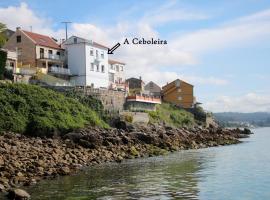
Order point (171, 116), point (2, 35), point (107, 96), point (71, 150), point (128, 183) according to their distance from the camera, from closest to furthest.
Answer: point (128, 183) → point (71, 150) → point (2, 35) → point (107, 96) → point (171, 116)

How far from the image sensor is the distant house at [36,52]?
72000mm

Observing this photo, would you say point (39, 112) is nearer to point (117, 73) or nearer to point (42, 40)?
point (42, 40)

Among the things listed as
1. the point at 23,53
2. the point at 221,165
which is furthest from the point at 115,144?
the point at 23,53

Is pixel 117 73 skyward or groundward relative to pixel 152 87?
skyward

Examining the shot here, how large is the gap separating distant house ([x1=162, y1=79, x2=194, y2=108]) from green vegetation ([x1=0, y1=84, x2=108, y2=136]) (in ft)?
152

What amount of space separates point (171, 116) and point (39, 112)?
125ft

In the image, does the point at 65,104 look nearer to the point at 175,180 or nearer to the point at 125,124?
the point at 125,124

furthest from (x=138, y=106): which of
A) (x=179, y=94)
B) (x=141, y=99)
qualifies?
(x=179, y=94)

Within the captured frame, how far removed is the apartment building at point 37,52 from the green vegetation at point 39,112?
42.9 ft

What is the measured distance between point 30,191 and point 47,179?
426 centimetres

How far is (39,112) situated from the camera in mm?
53375

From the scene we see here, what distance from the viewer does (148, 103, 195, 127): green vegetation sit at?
80062 millimetres

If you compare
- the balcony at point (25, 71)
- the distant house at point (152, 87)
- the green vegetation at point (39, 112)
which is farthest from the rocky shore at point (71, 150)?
the distant house at point (152, 87)

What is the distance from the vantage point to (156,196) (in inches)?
1065
